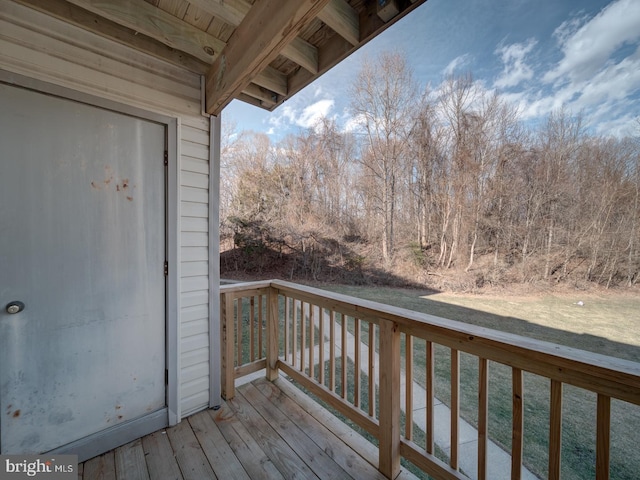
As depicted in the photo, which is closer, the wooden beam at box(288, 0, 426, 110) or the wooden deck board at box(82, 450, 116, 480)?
the wooden beam at box(288, 0, 426, 110)

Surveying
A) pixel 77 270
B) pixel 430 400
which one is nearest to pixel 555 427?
pixel 430 400

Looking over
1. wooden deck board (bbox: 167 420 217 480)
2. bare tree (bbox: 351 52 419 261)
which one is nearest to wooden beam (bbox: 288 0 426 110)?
wooden deck board (bbox: 167 420 217 480)

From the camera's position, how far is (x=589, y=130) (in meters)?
7.93

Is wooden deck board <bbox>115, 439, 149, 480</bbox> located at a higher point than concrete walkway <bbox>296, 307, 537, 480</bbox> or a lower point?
higher

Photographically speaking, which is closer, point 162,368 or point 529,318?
point 162,368

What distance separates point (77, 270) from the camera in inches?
57.6

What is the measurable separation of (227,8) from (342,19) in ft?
2.03

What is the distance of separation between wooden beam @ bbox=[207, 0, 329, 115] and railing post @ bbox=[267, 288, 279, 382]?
1.65 m

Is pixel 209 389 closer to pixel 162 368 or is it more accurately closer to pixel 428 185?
pixel 162 368

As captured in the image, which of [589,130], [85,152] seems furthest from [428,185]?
[85,152]

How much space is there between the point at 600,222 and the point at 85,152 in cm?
1133

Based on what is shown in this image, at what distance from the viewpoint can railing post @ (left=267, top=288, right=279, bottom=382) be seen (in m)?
2.42

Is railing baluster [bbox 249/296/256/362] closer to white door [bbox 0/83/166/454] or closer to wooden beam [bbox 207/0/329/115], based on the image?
white door [bbox 0/83/166/454]

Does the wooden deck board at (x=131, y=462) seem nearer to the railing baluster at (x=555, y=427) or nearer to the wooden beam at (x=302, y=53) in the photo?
the railing baluster at (x=555, y=427)
